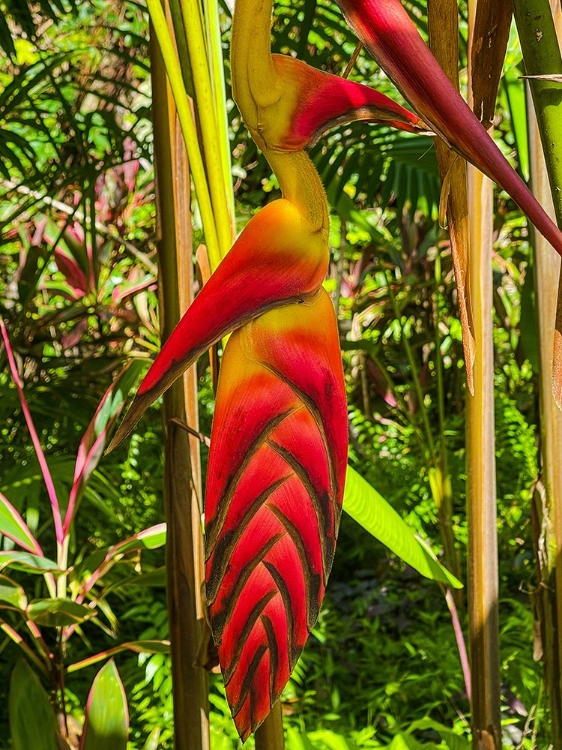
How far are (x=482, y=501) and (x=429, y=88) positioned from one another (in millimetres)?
328

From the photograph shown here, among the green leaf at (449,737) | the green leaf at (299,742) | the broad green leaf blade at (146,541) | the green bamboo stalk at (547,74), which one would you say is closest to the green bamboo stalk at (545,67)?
the green bamboo stalk at (547,74)

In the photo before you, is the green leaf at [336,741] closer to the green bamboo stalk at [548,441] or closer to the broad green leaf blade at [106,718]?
the broad green leaf blade at [106,718]

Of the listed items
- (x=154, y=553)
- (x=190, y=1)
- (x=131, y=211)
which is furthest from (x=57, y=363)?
(x=190, y=1)

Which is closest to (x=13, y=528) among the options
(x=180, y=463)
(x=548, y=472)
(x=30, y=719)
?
(x=30, y=719)

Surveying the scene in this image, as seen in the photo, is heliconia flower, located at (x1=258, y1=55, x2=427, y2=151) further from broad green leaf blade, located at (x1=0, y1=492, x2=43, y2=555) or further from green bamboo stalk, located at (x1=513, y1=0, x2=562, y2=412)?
broad green leaf blade, located at (x1=0, y1=492, x2=43, y2=555)

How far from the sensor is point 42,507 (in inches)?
61.7

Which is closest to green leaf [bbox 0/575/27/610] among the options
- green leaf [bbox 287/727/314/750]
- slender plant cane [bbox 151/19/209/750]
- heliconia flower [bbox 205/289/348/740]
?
slender plant cane [bbox 151/19/209/750]

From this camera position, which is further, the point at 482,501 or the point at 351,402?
the point at 351,402

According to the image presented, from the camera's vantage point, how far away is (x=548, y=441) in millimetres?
401

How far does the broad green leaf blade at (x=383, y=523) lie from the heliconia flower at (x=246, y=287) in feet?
0.71

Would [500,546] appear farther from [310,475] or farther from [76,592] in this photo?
[310,475]

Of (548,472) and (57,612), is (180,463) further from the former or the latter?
(57,612)

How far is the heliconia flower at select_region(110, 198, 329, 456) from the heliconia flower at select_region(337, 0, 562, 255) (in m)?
0.03

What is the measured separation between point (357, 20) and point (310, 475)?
0.26ft
